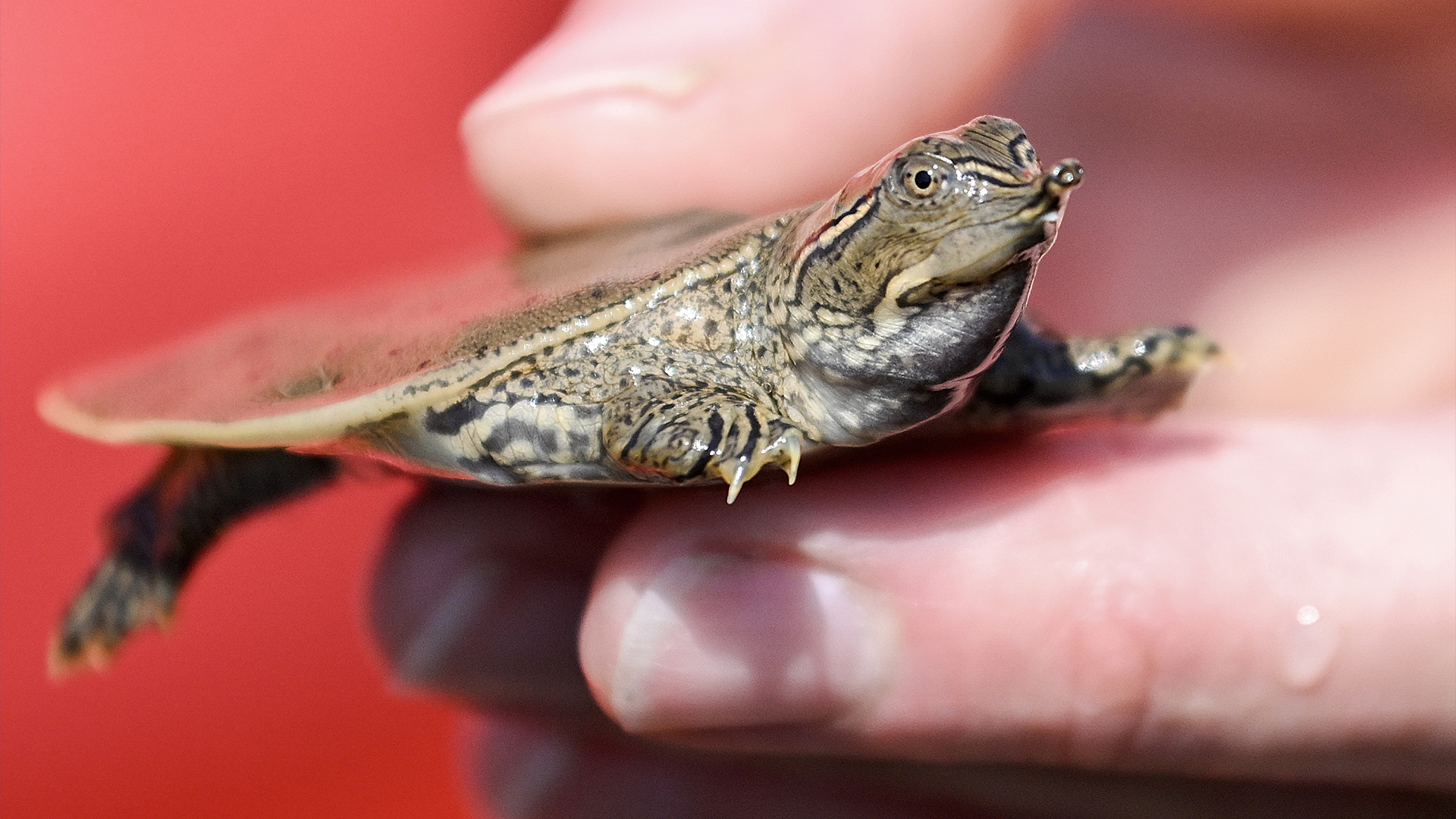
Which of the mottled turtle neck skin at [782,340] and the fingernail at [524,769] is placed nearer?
the mottled turtle neck skin at [782,340]

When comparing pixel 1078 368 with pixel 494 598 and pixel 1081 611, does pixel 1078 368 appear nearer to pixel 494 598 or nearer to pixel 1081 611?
pixel 1081 611

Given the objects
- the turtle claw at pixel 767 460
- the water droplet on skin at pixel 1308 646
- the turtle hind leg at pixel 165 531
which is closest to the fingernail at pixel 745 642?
the turtle claw at pixel 767 460

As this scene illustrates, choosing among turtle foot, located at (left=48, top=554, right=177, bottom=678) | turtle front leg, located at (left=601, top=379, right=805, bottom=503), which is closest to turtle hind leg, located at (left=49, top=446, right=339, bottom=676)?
turtle foot, located at (left=48, top=554, right=177, bottom=678)

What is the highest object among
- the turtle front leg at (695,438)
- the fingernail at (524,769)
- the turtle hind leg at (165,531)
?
the turtle front leg at (695,438)

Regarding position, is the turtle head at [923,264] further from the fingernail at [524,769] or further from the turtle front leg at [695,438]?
the fingernail at [524,769]

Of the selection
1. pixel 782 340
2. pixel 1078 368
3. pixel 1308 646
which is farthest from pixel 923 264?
pixel 1308 646
